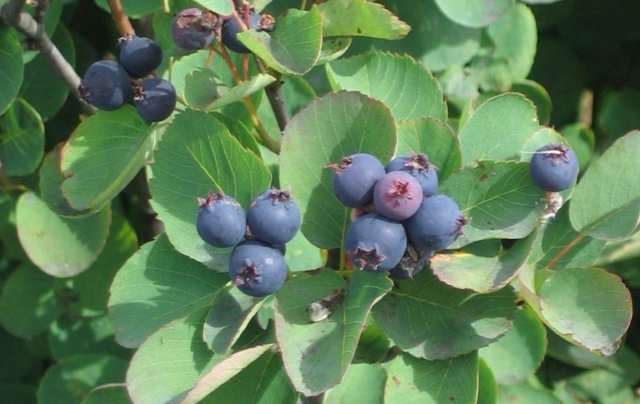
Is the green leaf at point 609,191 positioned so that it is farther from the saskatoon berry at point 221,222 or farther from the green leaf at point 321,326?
the saskatoon berry at point 221,222

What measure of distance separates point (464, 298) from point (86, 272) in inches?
30.5

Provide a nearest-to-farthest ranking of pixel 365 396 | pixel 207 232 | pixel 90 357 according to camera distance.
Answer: pixel 207 232 → pixel 365 396 → pixel 90 357

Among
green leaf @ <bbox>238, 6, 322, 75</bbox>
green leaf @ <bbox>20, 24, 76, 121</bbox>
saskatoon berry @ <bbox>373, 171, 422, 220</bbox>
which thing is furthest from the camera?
green leaf @ <bbox>20, 24, 76, 121</bbox>

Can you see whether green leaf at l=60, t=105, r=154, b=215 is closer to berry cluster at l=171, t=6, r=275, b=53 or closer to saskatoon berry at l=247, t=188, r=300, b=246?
berry cluster at l=171, t=6, r=275, b=53

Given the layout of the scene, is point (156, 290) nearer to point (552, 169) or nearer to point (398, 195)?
point (398, 195)

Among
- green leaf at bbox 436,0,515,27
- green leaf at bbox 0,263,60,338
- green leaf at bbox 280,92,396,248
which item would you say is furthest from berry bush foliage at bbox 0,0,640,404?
green leaf at bbox 0,263,60,338

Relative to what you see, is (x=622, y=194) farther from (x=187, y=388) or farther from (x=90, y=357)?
(x=90, y=357)

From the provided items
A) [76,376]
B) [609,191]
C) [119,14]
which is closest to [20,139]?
[119,14]

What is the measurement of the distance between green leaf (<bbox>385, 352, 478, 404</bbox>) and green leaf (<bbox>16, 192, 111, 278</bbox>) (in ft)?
1.89

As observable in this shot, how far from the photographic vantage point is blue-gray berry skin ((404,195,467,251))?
812 mm

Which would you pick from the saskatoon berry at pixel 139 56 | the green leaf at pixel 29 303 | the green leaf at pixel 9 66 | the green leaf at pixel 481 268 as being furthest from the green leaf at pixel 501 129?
the green leaf at pixel 29 303

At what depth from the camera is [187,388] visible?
90 centimetres

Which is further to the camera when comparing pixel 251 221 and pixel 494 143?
pixel 494 143

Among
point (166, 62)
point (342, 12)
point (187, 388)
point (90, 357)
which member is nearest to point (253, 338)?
point (187, 388)
